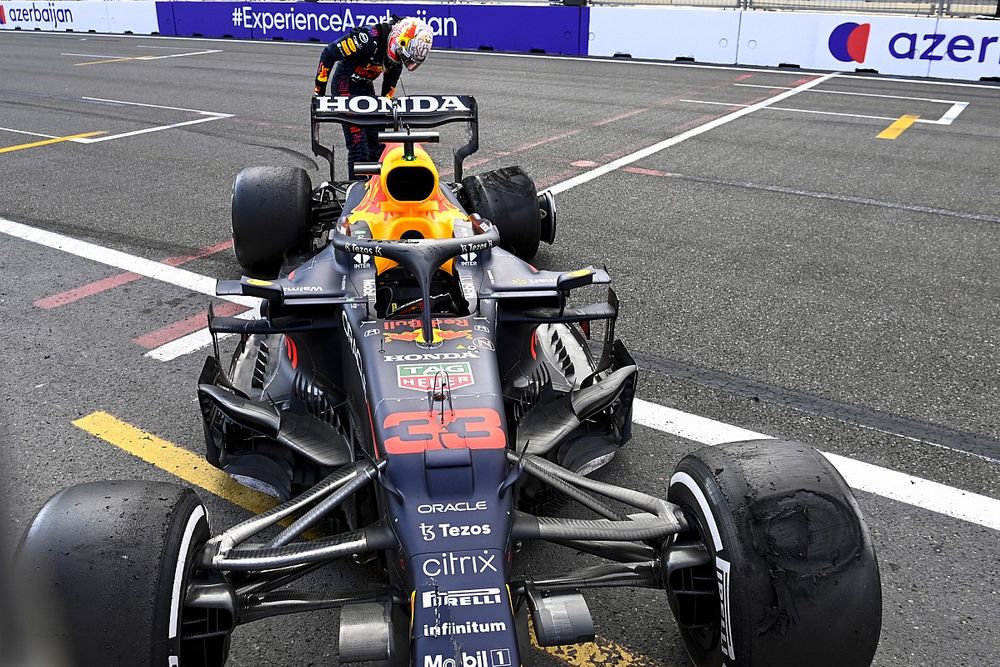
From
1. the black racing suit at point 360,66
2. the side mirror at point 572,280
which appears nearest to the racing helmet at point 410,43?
the black racing suit at point 360,66

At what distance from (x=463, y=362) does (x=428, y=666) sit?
1.20 m

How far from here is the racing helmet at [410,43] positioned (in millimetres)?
6988

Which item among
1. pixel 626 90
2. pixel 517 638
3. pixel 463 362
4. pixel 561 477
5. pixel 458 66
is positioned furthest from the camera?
pixel 458 66

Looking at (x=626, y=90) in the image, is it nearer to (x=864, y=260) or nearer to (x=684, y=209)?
(x=684, y=209)

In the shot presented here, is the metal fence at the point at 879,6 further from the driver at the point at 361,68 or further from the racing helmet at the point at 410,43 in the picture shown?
the racing helmet at the point at 410,43

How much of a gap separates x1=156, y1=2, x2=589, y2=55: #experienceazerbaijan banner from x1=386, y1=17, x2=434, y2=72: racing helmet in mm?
12877

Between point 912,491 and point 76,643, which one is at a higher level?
point 76,643

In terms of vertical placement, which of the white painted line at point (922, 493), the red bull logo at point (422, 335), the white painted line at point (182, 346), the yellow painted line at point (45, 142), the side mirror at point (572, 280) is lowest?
the white painted line at point (922, 493)

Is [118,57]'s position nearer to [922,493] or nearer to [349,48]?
[349,48]

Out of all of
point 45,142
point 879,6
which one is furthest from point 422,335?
point 879,6

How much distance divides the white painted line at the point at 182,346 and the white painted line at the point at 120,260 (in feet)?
1.65

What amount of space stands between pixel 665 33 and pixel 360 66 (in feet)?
38.7

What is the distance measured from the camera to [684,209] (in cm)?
816

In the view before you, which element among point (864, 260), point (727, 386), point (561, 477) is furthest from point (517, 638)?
point (864, 260)
